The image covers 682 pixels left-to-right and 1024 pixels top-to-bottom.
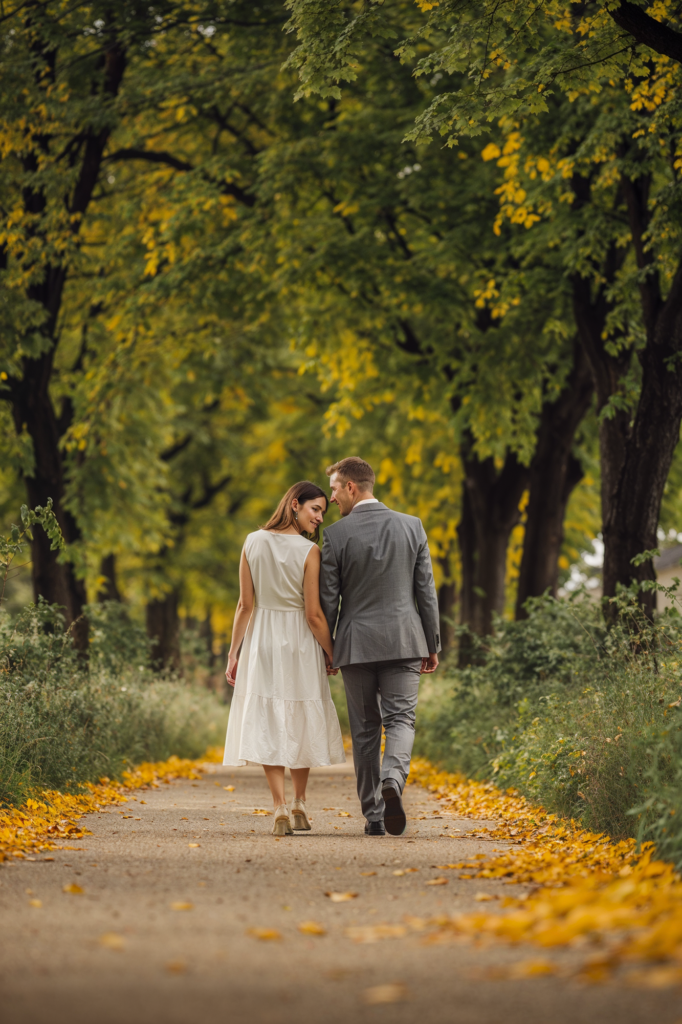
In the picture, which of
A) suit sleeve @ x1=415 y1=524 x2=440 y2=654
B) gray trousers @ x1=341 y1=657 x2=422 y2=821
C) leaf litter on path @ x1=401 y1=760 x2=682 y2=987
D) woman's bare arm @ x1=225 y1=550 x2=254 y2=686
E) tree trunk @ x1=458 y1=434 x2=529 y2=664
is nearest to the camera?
leaf litter on path @ x1=401 y1=760 x2=682 y2=987

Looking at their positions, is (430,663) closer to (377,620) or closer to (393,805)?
(377,620)

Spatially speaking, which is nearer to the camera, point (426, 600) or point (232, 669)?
point (426, 600)

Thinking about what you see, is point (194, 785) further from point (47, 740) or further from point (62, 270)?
point (62, 270)

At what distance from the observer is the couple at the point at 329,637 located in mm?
6473

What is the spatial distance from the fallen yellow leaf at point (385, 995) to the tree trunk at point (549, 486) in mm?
10648

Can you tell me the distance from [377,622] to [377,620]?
0.04ft

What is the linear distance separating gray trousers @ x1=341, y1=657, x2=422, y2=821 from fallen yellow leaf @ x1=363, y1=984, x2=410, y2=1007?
341cm

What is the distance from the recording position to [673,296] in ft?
29.1

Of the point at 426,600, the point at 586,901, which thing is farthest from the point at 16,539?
the point at 586,901

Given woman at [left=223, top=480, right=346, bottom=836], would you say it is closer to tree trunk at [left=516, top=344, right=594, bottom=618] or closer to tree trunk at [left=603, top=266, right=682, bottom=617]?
tree trunk at [left=603, top=266, right=682, bottom=617]

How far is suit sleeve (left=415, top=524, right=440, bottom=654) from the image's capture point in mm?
6574

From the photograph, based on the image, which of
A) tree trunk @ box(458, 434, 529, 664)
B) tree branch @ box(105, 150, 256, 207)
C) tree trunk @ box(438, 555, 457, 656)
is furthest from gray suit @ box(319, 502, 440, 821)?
tree trunk @ box(438, 555, 457, 656)

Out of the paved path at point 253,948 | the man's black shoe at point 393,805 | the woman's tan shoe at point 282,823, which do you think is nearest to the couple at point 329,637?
the woman's tan shoe at point 282,823

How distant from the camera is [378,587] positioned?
652 centimetres
